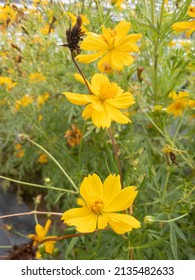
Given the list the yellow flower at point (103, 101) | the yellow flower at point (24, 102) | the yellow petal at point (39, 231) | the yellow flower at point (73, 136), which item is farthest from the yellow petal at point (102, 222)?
the yellow flower at point (24, 102)

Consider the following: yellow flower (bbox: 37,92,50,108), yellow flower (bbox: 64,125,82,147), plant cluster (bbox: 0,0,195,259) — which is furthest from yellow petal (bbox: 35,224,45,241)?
yellow flower (bbox: 37,92,50,108)

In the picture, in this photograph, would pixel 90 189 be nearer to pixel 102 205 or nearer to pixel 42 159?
pixel 102 205

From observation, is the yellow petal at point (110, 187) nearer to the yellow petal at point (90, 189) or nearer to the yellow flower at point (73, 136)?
the yellow petal at point (90, 189)

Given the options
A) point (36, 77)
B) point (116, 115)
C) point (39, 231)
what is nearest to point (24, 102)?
point (36, 77)

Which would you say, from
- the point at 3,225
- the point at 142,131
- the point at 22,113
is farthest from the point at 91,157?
the point at 3,225

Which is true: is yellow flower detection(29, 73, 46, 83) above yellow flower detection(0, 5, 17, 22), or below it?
below

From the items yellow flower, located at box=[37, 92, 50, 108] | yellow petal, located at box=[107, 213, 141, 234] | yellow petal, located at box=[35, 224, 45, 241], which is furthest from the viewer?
yellow flower, located at box=[37, 92, 50, 108]

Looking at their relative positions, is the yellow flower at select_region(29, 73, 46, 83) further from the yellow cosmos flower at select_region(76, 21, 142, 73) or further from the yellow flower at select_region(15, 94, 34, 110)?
the yellow cosmos flower at select_region(76, 21, 142, 73)
